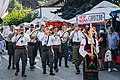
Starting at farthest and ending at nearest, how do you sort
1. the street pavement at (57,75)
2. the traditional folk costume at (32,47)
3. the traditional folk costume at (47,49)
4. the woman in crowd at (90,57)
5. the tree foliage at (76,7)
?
the tree foliage at (76,7) < the traditional folk costume at (32,47) < the traditional folk costume at (47,49) < the street pavement at (57,75) < the woman in crowd at (90,57)

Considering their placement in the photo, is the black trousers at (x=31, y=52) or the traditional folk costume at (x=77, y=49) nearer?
the traditional folk costume at (x=77, y=49)

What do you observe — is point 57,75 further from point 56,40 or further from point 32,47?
point 32,47

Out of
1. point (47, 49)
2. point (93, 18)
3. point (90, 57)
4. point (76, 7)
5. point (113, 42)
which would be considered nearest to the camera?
point (90, 57)

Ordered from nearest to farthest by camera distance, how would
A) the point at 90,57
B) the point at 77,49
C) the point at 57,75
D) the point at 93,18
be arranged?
the point at 90,57, the point at 93,18, the point at 57,75, the point at 77,49

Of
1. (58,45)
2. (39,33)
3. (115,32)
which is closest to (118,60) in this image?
(115,32)

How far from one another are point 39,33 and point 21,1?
95.8 m

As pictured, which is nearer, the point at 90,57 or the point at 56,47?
the point at 90,57

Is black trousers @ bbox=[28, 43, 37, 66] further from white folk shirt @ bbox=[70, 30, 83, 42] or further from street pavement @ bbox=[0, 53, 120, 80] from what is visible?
white folk shirt @ bbox=[70, 30, 83, 42]

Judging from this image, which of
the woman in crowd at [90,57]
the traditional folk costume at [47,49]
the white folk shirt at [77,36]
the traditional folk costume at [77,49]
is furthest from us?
the white folk shirt at [77,36]

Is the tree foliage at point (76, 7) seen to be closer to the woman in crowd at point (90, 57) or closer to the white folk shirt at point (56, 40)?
the white folk shirt at point (56, 40)

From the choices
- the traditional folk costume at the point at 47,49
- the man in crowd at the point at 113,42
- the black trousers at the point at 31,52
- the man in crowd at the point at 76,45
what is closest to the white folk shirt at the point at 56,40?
the traditional folk costume at the point at 47,49

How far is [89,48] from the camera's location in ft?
27.2

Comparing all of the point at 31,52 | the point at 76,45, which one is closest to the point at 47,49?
the point at 76,45

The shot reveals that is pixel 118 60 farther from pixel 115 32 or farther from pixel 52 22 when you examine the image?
pixel 52 22
